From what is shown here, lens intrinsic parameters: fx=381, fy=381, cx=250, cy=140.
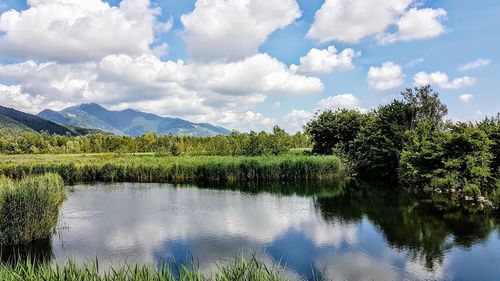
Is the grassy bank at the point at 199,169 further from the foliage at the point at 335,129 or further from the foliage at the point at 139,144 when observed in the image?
the foliage at the point at 139,144

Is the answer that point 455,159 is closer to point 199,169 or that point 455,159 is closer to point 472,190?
point 472,190

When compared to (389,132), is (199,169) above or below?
below

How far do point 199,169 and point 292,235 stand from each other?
70.9 ft

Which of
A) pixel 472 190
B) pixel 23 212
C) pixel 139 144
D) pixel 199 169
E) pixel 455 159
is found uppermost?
pixel 139 144

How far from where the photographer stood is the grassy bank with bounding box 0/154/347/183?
36.5 metres

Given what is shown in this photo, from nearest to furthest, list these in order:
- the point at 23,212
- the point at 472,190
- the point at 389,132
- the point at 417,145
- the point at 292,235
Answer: the point at 23,212, the point at 292,235, the point at 472,190, the point at 417,145, the point at 389,132

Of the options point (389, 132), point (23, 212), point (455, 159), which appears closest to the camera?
point (23, 212)

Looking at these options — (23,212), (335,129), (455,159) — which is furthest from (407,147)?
(23,212)

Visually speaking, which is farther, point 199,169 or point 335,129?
point 335,129

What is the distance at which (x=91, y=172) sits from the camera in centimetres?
3950

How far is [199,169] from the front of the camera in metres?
37.3

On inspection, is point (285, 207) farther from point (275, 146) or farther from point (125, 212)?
point (275, 146)

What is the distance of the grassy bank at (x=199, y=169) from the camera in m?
36.5

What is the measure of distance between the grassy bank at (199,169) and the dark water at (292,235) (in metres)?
9.50
